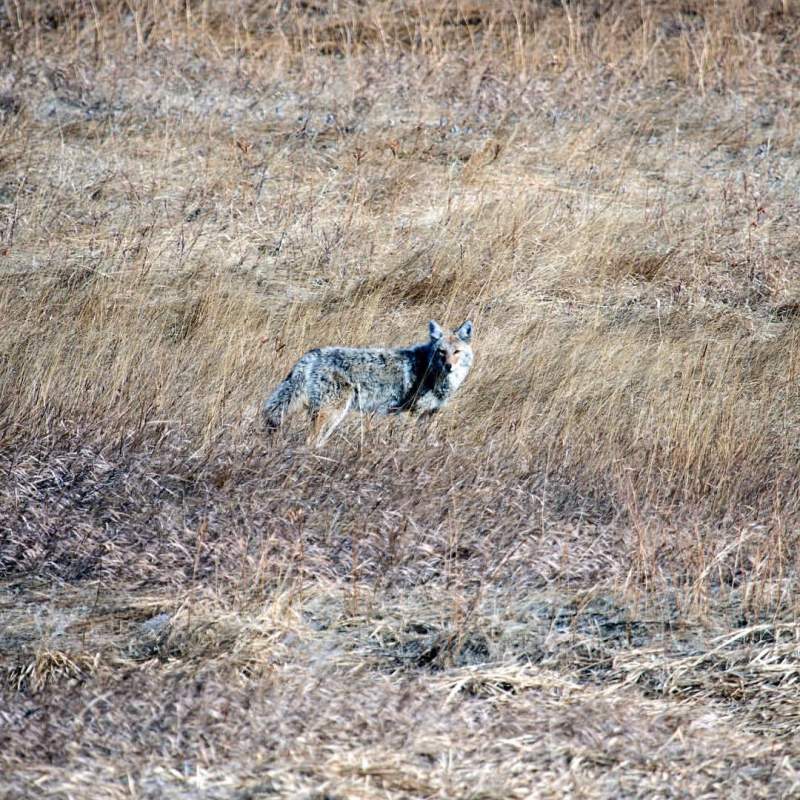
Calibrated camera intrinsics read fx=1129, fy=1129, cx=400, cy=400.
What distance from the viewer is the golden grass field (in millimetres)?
4305

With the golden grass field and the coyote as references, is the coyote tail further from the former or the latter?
the golden grass field

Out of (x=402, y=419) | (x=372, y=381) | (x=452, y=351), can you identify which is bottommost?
(x=402, y=419)

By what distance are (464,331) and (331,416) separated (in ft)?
4.35

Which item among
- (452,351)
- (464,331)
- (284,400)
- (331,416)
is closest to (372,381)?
(331,416)

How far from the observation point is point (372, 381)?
797 cm

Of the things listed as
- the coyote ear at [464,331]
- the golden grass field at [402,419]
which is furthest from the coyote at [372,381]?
the golden grass field at [402,419]

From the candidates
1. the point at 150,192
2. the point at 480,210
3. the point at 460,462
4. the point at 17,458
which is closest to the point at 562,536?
the point at 460,462

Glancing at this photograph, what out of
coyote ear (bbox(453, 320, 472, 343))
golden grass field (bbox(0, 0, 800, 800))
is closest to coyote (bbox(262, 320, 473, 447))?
coyote ear (bbox(453, 320, 472, 343))

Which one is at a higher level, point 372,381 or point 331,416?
point 372,381

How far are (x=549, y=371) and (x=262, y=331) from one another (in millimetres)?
2380

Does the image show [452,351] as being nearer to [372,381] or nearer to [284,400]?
[372,381]

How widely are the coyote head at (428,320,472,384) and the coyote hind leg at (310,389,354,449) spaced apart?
0.74 m

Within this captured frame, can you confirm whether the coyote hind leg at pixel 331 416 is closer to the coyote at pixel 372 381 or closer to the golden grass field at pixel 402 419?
the coyote at pixel 372 381

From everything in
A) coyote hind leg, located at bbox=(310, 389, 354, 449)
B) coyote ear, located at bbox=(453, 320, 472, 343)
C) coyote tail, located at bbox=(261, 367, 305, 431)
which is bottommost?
coyote hind leg, located at bbox=(310, 389, 354, 449)
